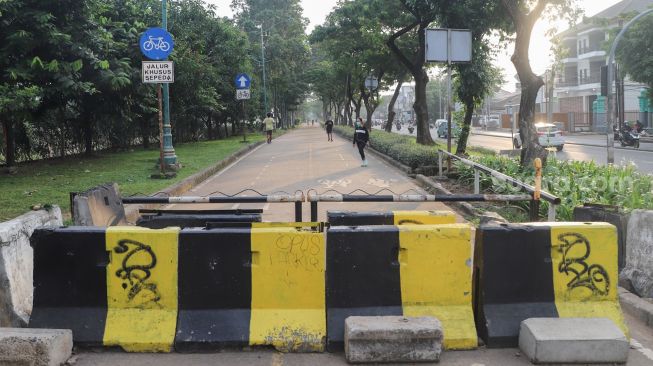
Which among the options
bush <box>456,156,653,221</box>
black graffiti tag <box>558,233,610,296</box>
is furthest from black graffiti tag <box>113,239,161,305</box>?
bush <box>456,156,653,221</box>

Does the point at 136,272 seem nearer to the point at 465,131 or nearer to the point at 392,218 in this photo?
the point at 392,218

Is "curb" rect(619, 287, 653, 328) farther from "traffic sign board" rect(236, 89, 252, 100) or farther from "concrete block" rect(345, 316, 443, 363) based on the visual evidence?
"traffic sign board" rect(236, 89, 252, 100)

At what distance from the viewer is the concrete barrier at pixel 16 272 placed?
14.8 ft

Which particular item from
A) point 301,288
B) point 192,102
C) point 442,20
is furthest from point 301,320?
point 192,102

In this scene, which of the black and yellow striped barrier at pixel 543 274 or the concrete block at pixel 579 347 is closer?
the concrete block at pixel 579 347

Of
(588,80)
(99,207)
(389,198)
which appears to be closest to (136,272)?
(99,207)

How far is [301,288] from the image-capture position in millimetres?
4461

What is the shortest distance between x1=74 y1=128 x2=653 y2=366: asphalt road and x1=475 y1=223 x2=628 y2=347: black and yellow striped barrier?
12.0 inches

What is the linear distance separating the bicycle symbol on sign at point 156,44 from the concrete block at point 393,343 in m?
12.1

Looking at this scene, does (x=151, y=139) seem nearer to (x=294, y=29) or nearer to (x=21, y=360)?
(x=21, y=360)

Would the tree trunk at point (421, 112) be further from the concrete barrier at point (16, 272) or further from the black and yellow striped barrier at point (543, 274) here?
the concrete barrier at point (16, 272)

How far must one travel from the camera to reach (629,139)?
1230 inches

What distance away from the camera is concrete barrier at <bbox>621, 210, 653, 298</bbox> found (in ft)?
18.0

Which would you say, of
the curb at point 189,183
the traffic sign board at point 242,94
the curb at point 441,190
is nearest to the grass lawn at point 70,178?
the curb at point 189,183
